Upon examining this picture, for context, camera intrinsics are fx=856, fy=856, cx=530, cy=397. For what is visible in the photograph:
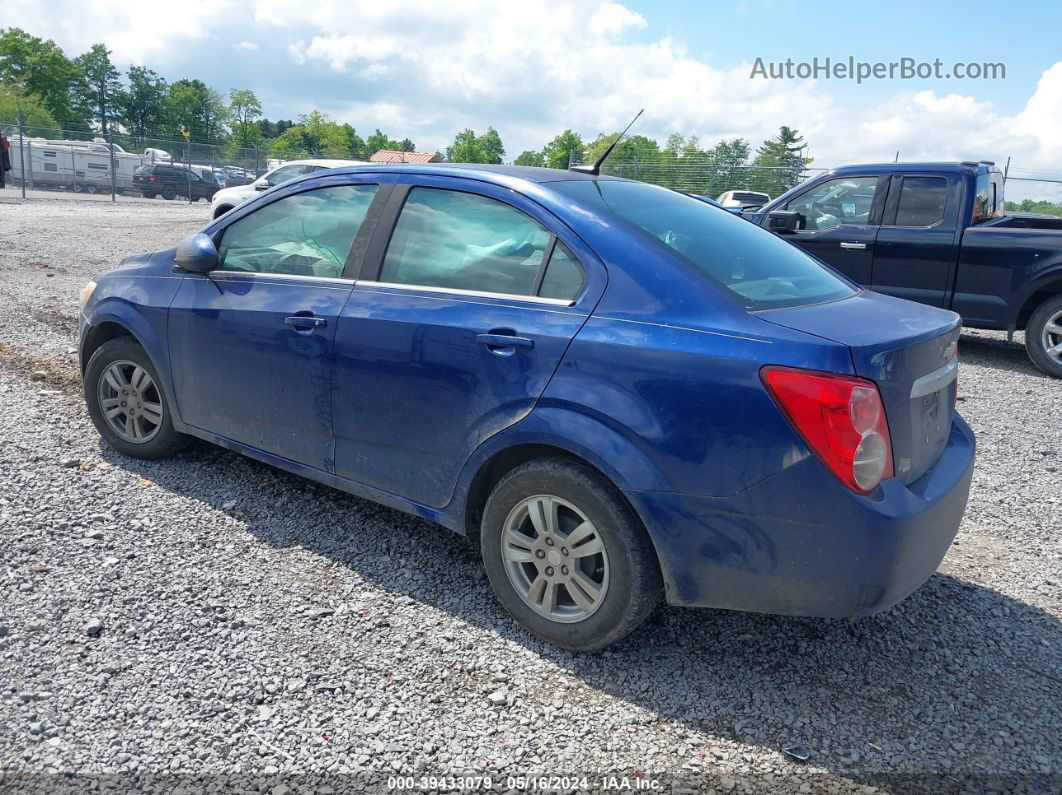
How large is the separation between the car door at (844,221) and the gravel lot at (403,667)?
16.8 ft

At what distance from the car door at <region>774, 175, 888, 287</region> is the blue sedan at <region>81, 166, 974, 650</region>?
5.82 metres

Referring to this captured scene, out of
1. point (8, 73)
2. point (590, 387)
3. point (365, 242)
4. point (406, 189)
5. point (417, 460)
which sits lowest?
point (417, 460)

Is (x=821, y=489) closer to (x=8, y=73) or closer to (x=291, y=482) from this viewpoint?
A: (x=291, y=482)

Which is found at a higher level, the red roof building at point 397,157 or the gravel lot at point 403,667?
the red roof building at point 397,157

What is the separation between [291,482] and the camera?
15.0 ft

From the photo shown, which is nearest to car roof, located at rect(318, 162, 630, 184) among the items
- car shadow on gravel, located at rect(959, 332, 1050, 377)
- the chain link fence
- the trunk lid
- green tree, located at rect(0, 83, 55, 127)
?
the trunk lid

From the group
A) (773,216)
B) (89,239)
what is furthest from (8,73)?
(773,216)

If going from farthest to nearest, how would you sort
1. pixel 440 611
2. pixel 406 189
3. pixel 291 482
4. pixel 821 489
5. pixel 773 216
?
pixel 773 216, pixel 291 482, pixel 406 189, pixel 440 611, pixel 821 489

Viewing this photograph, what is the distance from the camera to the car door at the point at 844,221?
909cm

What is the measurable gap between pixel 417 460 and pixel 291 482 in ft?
4.75

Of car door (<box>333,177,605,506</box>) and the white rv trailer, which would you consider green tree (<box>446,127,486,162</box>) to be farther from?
car door (<box>333,177,605,506</box>)

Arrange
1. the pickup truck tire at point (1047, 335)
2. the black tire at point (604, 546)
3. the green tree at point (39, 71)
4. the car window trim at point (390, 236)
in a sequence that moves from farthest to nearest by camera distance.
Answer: the green tree at point (39, 71), the pickup truck tire at point (1047, 335), the car window trim at point (390, 236), the black tire at point (604, 546)

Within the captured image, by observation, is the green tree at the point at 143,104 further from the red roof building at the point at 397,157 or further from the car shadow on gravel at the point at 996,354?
the car shadow on gravel at the point at 996,354

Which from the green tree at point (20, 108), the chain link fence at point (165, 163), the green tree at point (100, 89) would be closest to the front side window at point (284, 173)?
the chain link fence at point (165, 163)
